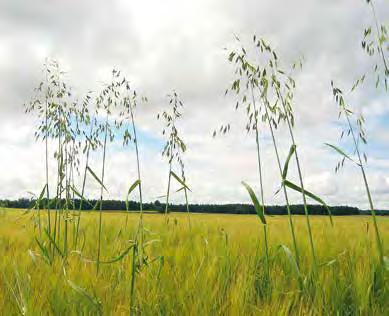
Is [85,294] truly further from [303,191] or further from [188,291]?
[303,191]

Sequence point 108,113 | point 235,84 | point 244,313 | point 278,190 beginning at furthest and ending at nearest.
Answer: point 108,113 < point 235,84 < point 278,190 < point 244,313

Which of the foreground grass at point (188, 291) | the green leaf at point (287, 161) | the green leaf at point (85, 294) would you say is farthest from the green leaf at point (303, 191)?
the green leaf at point (85, 294)

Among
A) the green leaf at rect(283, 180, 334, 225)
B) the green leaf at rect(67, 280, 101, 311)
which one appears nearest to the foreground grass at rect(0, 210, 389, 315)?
the green leaf at rect(67, 280, 101, 311)

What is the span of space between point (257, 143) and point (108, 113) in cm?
140

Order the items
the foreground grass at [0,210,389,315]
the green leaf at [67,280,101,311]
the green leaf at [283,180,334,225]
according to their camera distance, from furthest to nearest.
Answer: the green leaf at [283,180,334,225]
the foreground grass at [0,210,389,315]
the green leaf at [67,280,101,311]

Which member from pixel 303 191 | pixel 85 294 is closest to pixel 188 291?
pixel 85 294

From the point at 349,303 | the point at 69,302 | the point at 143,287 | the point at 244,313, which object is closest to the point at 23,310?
the point at 69,302

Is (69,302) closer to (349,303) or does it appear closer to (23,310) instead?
(23,310)

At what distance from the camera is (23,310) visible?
156 centimetres

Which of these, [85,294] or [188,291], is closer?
[85,294]

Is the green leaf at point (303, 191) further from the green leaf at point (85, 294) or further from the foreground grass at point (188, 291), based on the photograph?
the green leaf at point (85, 294)

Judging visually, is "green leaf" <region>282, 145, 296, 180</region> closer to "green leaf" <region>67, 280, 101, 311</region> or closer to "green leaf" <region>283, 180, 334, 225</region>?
"green leaf" <region>283, 180, 334, 225</region>

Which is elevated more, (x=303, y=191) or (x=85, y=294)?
(x=303, y=191)

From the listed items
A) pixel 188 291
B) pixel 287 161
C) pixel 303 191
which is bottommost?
pixel 188 291
